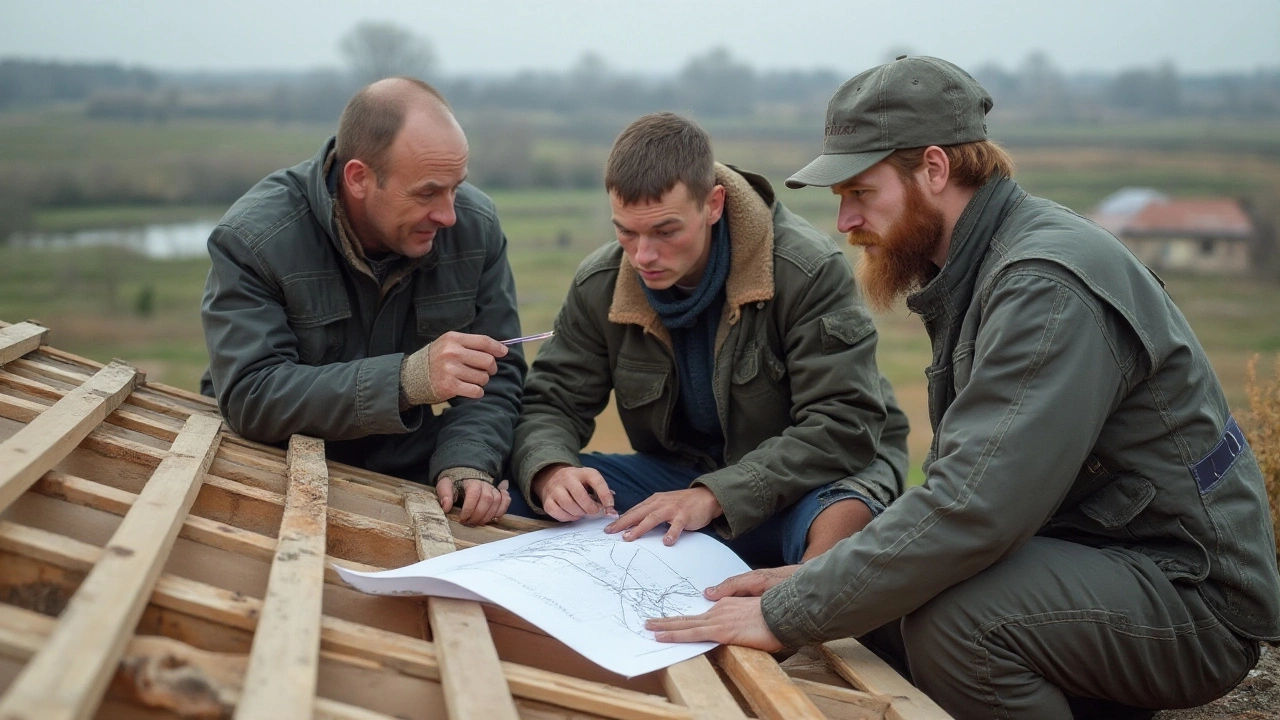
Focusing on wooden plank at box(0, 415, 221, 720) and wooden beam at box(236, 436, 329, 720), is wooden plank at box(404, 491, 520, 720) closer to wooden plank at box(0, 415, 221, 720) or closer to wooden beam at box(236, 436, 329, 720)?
wooden beam at box(236, 436, 329, 720)

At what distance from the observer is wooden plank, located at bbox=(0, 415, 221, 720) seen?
1.36 meters

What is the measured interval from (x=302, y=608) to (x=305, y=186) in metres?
2.08

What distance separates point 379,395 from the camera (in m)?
3.36

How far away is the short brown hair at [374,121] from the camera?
355 cm

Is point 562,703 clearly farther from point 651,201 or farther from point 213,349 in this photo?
→ point 213,349

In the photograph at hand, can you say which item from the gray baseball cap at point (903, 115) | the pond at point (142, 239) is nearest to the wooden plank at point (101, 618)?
the gray baseball cap at point (903, 115)

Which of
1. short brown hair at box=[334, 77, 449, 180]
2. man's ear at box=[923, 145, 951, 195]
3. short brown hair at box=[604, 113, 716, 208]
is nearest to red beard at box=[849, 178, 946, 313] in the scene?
man's ear at box=[923, 145, 951, 195]

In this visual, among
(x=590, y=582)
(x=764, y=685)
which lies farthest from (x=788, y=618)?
(x=590, y=582)

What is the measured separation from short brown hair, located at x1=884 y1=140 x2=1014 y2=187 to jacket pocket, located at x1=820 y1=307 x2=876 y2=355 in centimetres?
75

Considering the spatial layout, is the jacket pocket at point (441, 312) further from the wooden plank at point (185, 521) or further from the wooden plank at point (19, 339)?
the wooden plank at point (185, 521)

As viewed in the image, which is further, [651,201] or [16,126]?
[16,126]

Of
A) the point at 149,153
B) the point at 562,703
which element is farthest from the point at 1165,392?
the point at 149,153

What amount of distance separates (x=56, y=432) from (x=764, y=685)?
6.07ft

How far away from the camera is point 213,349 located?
3.46m
